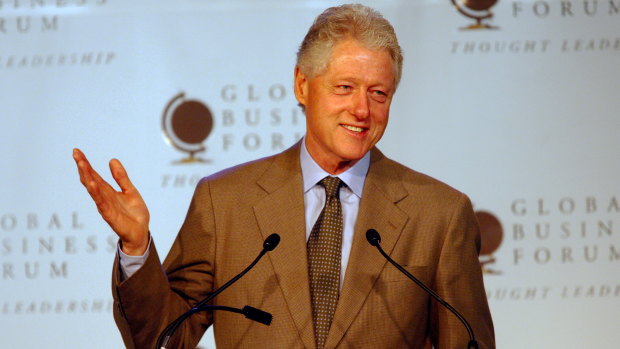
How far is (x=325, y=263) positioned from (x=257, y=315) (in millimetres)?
237

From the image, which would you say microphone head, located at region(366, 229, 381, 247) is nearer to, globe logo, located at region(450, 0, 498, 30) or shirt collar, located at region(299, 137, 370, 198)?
shirt collar, located at region(299, 137, 370, 198)

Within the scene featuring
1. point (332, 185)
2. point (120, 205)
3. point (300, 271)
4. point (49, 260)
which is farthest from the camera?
point (49, 260)

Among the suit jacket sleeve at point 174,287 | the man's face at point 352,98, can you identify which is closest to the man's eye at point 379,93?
the man's face at point 352,98

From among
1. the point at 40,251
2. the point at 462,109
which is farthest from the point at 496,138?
the point at 40,251

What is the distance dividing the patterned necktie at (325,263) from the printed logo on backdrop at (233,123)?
3.48ft

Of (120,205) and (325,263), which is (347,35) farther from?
(120,205)

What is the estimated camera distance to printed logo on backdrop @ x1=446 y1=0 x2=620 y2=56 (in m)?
3.10

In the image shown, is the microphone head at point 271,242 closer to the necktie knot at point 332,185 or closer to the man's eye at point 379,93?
the necktie knot at point 332,185

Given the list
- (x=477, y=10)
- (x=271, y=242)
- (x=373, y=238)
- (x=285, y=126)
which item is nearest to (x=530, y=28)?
(x=477, y=10)

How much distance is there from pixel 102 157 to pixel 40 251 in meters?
0.35

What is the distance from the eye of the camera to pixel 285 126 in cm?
308

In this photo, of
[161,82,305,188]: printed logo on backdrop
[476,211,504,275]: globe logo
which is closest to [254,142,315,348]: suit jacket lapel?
[161,82,305,188]: printed logo on backdrop

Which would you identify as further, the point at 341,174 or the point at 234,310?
the point at 341,174

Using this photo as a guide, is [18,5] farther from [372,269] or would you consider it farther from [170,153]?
[372,269]
